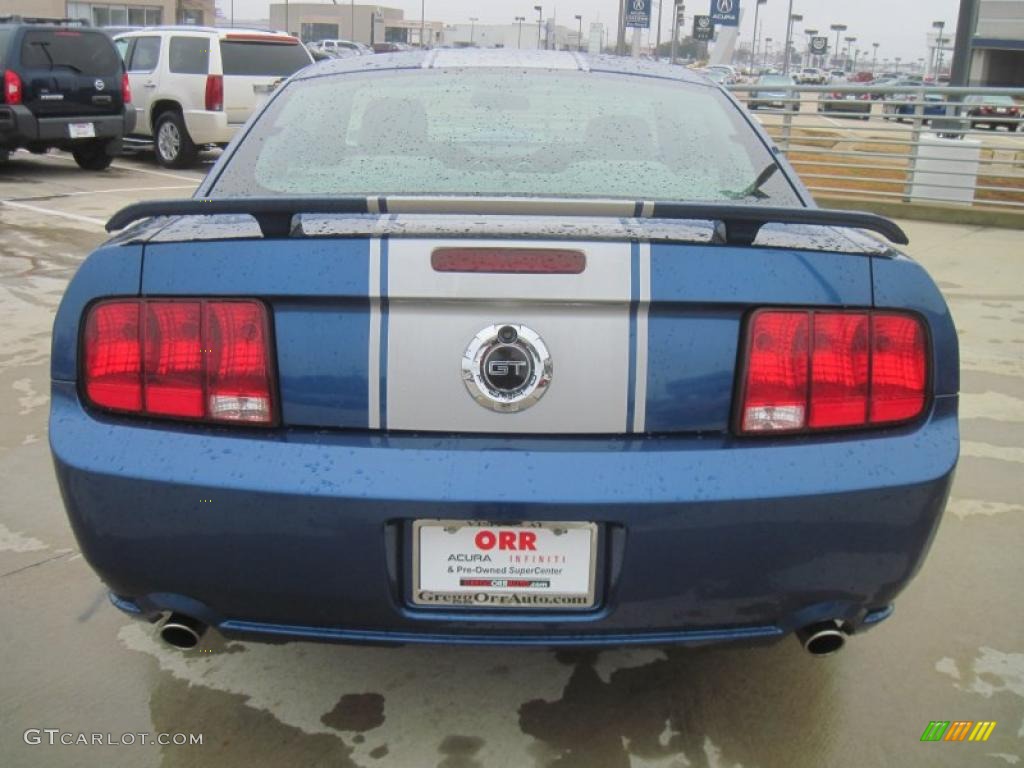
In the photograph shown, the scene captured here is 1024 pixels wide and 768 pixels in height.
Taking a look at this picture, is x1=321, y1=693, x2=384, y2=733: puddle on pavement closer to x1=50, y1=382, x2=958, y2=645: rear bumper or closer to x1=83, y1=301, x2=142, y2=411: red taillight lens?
x1=50, y1=382, x2=958, y2=645: rear bumper

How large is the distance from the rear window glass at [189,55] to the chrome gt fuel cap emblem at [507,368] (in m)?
12.3

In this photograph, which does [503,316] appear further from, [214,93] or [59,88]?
[214,93]

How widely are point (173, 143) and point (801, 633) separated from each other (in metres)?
13.1

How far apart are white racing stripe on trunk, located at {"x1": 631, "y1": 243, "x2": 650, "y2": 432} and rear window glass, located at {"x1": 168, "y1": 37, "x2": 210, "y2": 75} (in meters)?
12.4

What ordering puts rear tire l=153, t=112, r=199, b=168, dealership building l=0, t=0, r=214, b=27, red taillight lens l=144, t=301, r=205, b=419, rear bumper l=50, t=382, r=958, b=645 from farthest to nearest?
dealership building l=0, t=0, r=214, b=27 → rear tire l=153, t=112, r=199, b=168 → red taillight lens l=144, t=301, r=205, b=419 → rear bumper l=50, t=382, r=958, b=645

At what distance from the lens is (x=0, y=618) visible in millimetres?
2580

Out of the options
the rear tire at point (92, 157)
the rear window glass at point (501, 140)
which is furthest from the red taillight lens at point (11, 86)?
the rear window glass at point (501, 140)

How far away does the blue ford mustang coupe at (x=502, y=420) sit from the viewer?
176 cm

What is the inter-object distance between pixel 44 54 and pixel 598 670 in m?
11.7

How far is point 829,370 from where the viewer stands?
1.87 m

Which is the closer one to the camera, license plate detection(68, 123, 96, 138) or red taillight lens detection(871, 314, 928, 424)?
red taillight lens detection(871, 314, 928, 424)

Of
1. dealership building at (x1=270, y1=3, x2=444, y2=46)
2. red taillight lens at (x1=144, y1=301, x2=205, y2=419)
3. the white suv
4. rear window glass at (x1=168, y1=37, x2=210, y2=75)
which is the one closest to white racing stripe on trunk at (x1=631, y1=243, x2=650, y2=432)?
red taillight lens at (x1=144, y1=301, x2=205, y2=419)

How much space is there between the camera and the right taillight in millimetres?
1832

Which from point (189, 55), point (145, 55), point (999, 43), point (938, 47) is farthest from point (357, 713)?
point (938, 47)
